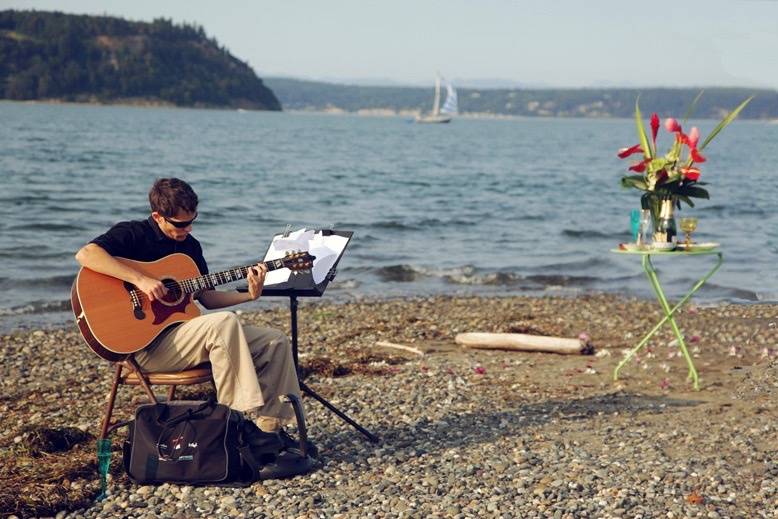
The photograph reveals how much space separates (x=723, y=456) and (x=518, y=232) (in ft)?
56.7

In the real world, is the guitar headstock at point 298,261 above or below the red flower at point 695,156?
below

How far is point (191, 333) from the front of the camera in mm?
5520

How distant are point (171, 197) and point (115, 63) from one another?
143 m

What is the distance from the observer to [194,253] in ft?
19.2

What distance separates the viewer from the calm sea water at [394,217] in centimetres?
1588

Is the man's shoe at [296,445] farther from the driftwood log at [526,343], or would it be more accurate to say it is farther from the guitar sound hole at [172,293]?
the driftwood log at [526,343]

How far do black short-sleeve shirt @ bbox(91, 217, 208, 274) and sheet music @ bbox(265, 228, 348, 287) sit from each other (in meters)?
0.57

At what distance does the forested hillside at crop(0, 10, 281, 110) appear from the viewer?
442 feet

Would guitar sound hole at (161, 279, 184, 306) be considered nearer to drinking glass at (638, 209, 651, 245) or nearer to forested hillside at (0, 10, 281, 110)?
drinking glass at (638, 209, 651, 245)

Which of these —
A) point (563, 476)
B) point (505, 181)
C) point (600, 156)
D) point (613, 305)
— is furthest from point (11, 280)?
point (600, 156)

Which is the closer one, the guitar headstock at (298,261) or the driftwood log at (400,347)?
the guitar headstock at (298,261)

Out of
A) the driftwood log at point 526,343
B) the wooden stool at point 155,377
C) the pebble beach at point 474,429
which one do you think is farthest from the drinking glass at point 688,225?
the wooden stool at point 155,377

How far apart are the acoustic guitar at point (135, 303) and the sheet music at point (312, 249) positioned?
1.25ft

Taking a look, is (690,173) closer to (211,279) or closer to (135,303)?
(211,279)
